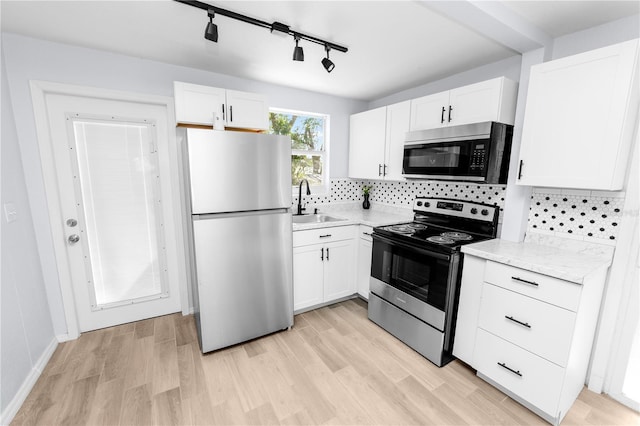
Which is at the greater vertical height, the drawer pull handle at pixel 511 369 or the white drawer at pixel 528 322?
the white drawer at pixel 528 322

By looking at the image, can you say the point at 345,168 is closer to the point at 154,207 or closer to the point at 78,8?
the point at 154,207

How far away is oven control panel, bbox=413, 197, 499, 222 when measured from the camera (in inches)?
90.7

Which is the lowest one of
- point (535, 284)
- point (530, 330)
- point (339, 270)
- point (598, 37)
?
point (339, 270)

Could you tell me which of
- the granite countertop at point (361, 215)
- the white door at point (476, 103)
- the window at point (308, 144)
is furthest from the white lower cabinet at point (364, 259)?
the white door at point (476, 103)

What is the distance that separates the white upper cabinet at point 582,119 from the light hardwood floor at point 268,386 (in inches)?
56.8

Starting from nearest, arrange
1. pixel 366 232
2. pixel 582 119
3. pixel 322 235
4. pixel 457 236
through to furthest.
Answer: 1. pixel 582 119
2. pixel 457 236
3. pixel 322 235
4. pixel 366 232

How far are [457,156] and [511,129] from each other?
1.43 ft

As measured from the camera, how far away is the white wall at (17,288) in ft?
5.40

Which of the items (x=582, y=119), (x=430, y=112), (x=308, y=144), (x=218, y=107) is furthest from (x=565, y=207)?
(x=218, y=107)

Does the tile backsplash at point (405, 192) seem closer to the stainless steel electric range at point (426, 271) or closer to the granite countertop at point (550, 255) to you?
the stainless steel electric range at point (426, 271)

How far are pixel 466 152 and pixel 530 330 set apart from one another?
4.15 feet

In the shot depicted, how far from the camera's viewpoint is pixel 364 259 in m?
2.88

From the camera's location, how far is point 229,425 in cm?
156

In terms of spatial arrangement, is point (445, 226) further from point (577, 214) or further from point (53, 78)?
point (53, 78)
